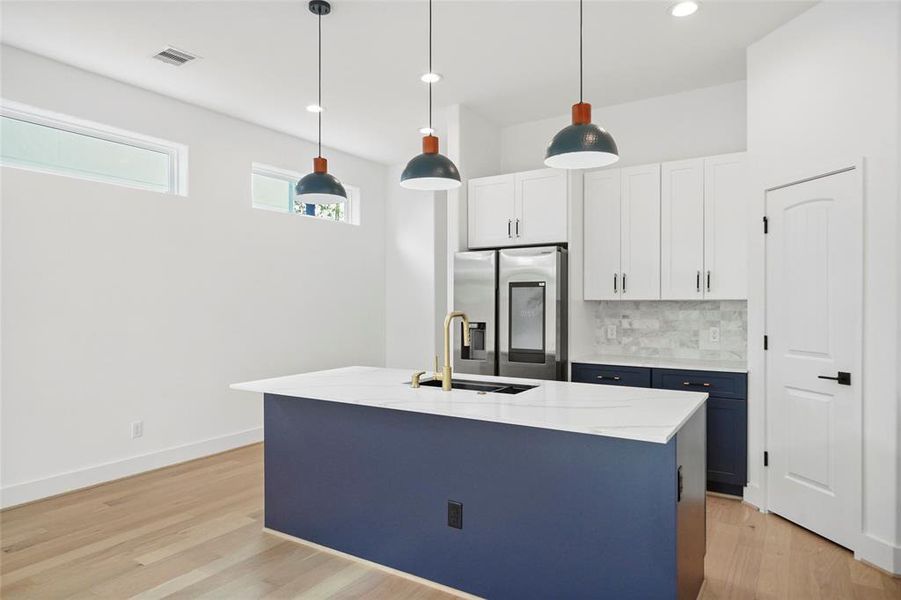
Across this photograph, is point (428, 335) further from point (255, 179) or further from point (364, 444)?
point (364, 444)

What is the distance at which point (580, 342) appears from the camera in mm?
4672

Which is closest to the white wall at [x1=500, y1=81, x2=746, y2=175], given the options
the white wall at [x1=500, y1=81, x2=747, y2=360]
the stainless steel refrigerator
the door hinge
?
the white wall at [x1=500, y1=81, x2=747, y2=360]

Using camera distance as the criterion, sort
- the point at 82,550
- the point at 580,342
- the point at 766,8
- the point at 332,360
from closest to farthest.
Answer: the point at 82,550 < the point at 766,8 < the point at 580,342 < the point at 332,360

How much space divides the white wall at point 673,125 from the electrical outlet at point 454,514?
135 inches

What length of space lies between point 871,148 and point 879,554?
209cm

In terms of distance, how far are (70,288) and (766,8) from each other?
490cm

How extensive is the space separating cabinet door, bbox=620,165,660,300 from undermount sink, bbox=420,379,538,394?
1.95 metres

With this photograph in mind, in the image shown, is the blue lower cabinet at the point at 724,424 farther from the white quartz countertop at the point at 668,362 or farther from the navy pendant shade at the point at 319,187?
the navy pendant shade at the point at 319,187

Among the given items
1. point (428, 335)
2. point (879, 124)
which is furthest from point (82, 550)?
point (879, 124)

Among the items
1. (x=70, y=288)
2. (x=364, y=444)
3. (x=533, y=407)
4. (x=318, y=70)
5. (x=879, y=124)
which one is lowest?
(x=364, y=444)

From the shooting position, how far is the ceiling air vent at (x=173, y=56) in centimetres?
379

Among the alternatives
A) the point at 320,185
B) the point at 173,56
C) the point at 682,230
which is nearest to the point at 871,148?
the point at 682,230

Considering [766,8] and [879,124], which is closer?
[879,124]

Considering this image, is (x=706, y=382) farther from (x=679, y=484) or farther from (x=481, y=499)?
(x=481, y=499)
